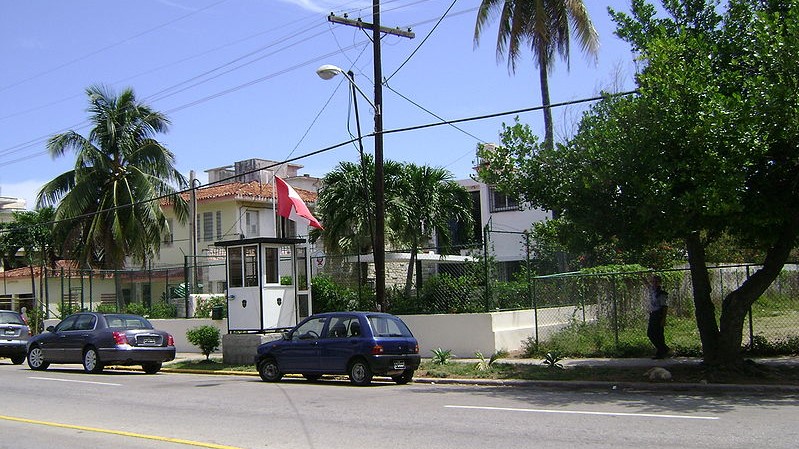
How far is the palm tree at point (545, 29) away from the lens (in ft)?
87.5

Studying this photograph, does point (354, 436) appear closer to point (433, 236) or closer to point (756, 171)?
point (756, 171)

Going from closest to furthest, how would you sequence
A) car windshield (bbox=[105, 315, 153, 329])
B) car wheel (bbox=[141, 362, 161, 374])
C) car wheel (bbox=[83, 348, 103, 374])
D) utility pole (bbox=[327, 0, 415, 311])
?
utility pole (bbox=[327, 0, 415, 311]) → car wheel (bbox=[83, 348, 103, 374]) → car windshield (bbox=[105, 315, 153, 329]) → car wheel (bbox=[141, 362, 161, 374])

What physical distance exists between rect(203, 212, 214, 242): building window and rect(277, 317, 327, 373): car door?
25506mm

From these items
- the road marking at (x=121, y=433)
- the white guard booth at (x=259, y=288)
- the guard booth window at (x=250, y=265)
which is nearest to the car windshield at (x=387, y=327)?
the white guard booth at (x=259, y=288)

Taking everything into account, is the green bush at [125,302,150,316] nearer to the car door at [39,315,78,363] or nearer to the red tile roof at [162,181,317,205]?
the car door at [39,315,78,363]

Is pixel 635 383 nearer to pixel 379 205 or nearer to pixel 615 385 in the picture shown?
pixel 615 385

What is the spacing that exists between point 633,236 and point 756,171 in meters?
2.51

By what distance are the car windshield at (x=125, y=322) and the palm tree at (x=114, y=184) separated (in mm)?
13623

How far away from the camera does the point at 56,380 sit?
722 inches

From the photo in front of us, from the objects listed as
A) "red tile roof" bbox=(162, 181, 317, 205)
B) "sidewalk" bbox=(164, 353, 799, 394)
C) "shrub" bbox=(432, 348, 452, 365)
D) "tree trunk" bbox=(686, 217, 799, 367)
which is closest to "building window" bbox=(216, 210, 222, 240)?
"red tile roof" bbox=(162, 181, 317, 205)

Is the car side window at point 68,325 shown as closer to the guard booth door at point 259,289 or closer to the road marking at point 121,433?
the guard booth door at point 259,289

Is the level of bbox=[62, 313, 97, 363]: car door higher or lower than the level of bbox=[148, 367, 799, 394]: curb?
higher

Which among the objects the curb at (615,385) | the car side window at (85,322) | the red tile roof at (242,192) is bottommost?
the curb at (615,385)

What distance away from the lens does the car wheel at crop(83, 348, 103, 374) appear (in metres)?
20.0
